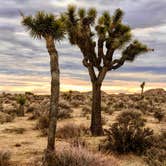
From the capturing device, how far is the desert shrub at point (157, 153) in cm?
911

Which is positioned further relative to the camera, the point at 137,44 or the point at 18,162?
the point at 137,44

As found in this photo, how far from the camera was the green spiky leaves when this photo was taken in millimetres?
10266

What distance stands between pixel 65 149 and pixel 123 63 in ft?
29.0

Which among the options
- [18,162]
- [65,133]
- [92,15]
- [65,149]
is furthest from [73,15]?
[65,149]

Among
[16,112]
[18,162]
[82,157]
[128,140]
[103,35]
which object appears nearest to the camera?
[82,157]

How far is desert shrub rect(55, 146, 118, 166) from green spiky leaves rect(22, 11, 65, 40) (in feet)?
11.1

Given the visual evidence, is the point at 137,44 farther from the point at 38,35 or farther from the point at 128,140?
the point at 38,35

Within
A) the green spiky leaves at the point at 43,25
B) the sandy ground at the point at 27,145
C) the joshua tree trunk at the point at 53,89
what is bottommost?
the sandy ground at the point at 27,145

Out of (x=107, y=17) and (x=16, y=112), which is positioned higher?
(x=107, y=17)

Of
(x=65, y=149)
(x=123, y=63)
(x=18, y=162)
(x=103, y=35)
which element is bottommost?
(x=18, y=162)

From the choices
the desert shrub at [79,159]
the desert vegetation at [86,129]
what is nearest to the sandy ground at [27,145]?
the desert vegetation at [86,129]

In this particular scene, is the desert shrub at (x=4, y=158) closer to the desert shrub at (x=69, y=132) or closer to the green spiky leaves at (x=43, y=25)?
the green spiky leaves at (x=43, y=25)

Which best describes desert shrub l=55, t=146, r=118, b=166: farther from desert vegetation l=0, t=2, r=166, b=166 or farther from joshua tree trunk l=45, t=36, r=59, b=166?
joshua tree trunk l=45, t=36, r=59, b=166

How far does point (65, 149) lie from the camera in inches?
334
